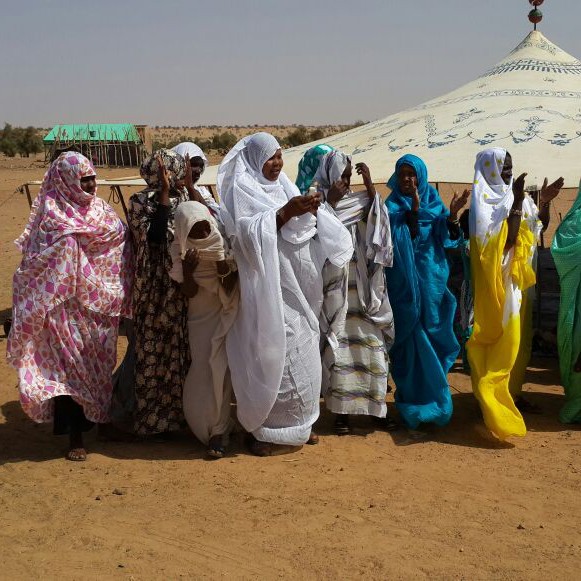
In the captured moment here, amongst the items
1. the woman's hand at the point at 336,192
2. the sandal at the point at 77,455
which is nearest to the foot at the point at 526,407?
the woman's hand at the point at 336,192

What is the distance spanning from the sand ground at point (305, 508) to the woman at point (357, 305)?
0.32 meters

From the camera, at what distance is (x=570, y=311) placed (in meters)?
5.42

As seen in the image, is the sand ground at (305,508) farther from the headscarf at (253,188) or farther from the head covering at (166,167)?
the head covering at (166,167)

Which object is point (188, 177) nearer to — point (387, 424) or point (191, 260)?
point (191, 260)

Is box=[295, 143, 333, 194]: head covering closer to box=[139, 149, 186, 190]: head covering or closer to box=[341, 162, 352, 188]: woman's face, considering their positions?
box=[341, 162, 352, 188]: woman's face

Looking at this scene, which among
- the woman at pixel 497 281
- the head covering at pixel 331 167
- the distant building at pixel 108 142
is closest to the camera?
the head covering at pixel 331 167

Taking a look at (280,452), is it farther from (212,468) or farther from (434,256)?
(434,256)

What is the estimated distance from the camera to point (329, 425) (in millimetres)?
5527

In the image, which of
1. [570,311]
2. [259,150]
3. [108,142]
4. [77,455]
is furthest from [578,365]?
[108,142]

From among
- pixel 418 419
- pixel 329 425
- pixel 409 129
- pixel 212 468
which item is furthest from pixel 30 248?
pixel 409 129

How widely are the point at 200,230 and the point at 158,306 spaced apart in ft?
1.92

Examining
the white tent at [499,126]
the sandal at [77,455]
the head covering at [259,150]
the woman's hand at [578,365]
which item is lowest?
the sandal at [77,455]

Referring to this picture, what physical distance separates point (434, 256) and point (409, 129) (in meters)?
4.68

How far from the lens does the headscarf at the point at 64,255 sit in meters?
4.74
